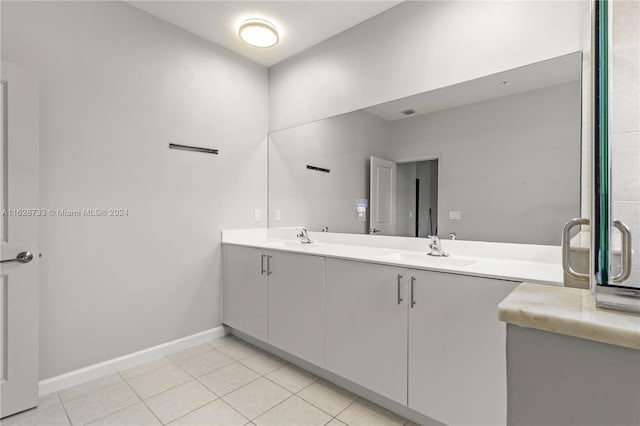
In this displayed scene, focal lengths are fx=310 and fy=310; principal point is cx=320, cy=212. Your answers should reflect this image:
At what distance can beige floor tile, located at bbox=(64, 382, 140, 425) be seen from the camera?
1.78 m

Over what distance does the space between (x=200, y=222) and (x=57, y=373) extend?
4.53 ft

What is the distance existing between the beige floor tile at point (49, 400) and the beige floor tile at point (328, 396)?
150cm

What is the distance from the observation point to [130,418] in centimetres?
176

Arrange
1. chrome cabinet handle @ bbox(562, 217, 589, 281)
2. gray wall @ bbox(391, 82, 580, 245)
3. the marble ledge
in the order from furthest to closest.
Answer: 1. gray wall @ bbox(391, 82, 580, 245)
2. chrome cabinet handle @ bbox(562, 217, 589, 281)
3. the marble ledge

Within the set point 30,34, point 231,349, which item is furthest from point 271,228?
point 30,34

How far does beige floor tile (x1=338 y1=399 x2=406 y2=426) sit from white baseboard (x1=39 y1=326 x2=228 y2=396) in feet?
5.01

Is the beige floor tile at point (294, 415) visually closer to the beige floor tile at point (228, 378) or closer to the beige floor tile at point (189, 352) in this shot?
the beige floor tile at point (228, 378)

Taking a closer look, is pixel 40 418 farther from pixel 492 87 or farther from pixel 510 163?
pixel 492 87

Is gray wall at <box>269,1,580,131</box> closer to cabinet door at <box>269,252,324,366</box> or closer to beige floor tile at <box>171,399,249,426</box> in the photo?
cabinet door at <box>269,252,324,366</box>

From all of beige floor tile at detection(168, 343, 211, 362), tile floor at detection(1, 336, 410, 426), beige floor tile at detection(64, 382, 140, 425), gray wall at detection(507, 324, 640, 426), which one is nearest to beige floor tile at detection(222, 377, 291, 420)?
tile floor at detection(1, 336, 410, 426)

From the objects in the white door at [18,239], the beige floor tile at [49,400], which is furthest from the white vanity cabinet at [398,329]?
the white door at [18,239]

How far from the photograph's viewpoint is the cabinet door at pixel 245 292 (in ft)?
8.28

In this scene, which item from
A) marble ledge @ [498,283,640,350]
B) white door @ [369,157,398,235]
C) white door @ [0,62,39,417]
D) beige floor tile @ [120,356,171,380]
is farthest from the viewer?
white door @ [369,157,398,235]

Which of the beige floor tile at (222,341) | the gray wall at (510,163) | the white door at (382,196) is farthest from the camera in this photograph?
the beige floor tile at (222,341)
